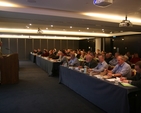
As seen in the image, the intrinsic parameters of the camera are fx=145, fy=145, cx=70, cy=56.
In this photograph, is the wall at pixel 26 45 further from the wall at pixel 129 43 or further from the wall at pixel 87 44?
the wall at pixel 129 43

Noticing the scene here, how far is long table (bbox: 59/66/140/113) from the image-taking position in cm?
278

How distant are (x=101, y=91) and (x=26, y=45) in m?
15.4

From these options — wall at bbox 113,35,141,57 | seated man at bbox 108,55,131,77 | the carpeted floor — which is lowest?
the carpeted floor

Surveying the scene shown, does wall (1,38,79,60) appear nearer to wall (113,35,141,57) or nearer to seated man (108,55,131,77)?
wall (113,35,141,57)

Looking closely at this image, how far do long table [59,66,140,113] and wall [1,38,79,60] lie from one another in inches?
518

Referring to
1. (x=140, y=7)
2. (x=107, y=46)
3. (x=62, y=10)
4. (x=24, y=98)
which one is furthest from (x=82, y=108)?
(x=107, y=46)

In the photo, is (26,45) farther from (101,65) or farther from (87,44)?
(101,65)

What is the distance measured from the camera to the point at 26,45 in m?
17.4

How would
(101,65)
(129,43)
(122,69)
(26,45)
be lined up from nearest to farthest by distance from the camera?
1. (122,69)
2. (101,65)
3. (129,43)
4. (26,45)

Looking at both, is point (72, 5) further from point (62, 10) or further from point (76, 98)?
point (76, 98)

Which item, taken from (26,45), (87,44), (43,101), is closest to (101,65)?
(43,101)

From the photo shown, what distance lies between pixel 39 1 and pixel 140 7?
11.7ft

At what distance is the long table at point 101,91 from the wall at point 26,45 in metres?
13.2

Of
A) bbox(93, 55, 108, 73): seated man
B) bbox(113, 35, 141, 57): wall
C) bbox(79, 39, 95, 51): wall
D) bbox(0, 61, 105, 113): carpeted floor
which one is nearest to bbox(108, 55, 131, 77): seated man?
Result: bbox(93, 55, 108, 73): seated man
